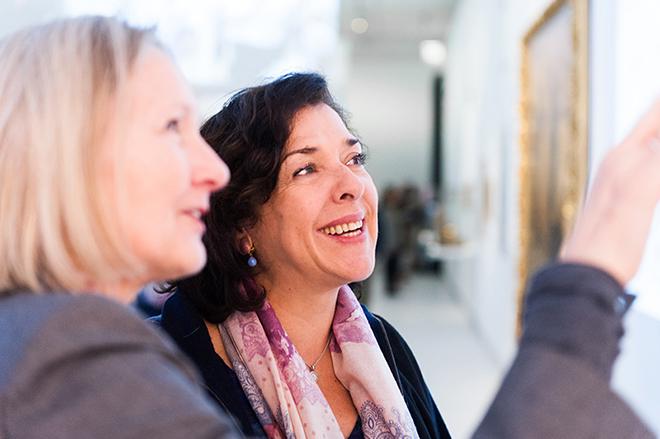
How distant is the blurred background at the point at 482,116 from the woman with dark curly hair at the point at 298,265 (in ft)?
0.63

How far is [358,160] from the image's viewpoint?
7.04 ft

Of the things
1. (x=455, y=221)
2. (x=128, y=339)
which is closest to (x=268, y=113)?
(x=128, y=339)

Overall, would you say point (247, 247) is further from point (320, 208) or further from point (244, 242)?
point (320, 208)

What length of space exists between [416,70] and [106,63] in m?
22.6

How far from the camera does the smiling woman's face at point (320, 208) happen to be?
80.2 inches

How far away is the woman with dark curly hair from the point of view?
1.91 meters

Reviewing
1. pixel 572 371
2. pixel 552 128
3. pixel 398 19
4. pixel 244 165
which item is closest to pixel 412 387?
pixel 244 165

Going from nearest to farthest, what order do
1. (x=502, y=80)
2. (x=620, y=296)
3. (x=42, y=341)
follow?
(x=42, y=341), (x=620, y=296), (x=502, y=80)

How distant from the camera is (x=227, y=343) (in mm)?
1908

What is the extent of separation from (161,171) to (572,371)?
0.54 meters

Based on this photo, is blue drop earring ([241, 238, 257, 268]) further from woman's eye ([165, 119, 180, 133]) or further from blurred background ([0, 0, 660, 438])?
woman's eye ([165, 119, 180, 133])

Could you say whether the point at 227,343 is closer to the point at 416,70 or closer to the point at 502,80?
the point at 502,80

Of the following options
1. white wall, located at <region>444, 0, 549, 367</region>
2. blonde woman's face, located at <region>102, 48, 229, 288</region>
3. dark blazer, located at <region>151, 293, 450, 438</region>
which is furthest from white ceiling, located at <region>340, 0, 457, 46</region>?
blonde woman's face, located at <region>102, 48, 229, 288</region>

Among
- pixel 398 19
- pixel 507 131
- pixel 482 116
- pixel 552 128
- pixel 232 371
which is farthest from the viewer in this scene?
pixel 398 19
